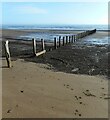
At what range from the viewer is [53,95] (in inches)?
337

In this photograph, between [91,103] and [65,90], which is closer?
[91,103]

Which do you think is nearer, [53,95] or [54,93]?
[53,95]

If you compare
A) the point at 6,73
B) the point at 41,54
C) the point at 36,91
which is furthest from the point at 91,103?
the point at 41,54

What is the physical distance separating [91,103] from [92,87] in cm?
189

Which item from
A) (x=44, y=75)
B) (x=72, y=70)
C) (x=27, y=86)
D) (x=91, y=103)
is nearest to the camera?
(x=91, y=103)

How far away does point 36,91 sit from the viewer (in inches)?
351

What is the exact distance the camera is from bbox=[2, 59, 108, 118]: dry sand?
7.10 metres

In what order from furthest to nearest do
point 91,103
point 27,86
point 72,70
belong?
point 72,70, point 27,86, point 91,103

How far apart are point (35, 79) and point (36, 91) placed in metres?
1.86

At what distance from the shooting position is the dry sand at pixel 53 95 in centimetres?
710

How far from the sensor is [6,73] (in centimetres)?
1175

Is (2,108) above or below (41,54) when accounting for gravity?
below

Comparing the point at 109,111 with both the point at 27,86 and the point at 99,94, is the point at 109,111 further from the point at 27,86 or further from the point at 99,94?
the point at 27,86

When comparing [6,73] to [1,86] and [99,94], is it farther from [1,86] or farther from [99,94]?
[99,94]
